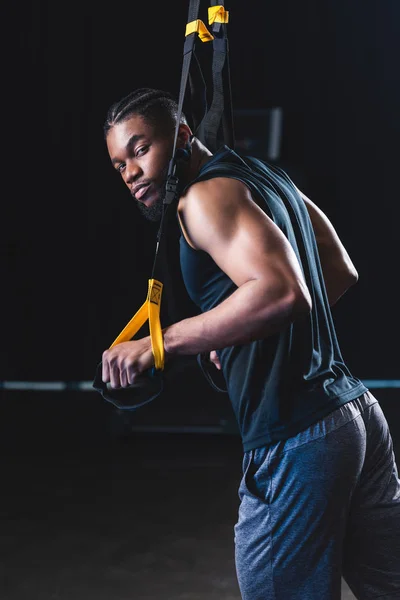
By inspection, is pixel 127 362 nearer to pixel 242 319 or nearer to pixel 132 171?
pixel 242 319

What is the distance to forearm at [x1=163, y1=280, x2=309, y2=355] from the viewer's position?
90 cm

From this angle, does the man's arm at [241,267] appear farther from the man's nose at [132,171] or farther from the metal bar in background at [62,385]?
the metal bar in background at [62,385]

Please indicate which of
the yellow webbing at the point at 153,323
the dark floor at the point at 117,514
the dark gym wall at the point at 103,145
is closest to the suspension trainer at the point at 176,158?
the yellow webbing at the point at 153,323

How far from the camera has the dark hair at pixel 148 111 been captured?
1174 millimetres

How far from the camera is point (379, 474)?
110 centimetres

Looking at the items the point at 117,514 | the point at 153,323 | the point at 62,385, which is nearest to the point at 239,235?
the point at 153,323

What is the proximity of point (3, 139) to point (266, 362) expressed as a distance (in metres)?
5.17

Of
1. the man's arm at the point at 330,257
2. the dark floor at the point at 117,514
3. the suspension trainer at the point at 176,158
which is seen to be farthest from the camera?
the dark floor at the point at 117,514

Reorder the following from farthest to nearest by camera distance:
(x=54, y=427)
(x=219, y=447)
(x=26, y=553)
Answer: (x=54, y=427) → (x=219, y=447) → (x=26, y=553)

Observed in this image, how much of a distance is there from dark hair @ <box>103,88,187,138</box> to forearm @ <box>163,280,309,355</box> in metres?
0.39

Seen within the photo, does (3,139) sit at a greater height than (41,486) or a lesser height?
greater

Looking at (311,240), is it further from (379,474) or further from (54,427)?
(54,427)

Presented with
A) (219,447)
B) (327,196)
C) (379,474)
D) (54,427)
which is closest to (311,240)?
(379,474)

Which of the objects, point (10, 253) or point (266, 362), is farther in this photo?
point (10, 253)
